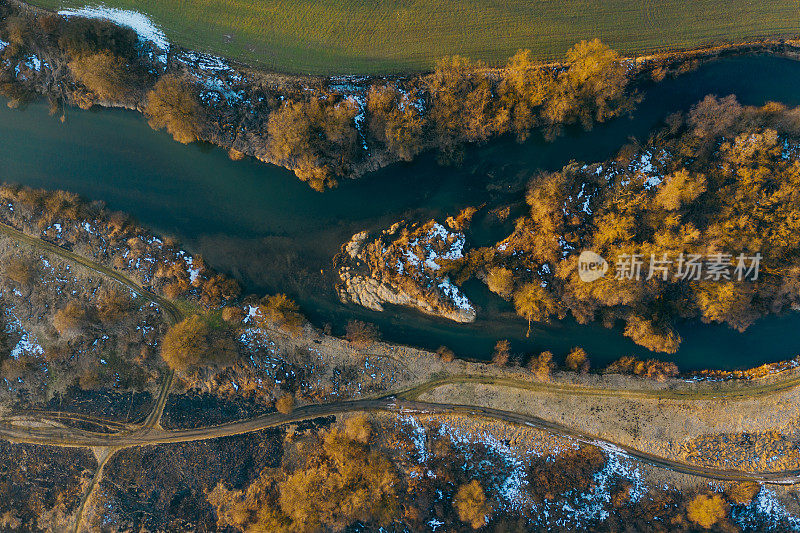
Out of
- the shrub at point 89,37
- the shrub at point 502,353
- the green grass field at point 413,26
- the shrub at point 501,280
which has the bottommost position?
the shrub at point 502,353

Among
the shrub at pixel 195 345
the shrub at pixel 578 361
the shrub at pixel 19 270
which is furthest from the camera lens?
the shrub at pixel 578 361

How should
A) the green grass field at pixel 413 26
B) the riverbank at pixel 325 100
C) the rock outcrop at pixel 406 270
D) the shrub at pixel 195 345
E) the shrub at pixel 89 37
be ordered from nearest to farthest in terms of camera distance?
the shrub at pixel 89 37 → the riverbank at pixel 325 100 → the green grass field at pixel 413 26 → the shrub at pixel 195 345 → the rock outcrop at pixel 406 270

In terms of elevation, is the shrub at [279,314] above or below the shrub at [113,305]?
above

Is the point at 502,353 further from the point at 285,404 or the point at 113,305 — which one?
the point at 113,305

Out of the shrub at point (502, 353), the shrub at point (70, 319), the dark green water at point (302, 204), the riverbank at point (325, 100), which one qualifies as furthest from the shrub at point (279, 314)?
the shrub at point (502, 353)

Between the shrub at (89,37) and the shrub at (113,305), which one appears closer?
the shrub at (89,37)

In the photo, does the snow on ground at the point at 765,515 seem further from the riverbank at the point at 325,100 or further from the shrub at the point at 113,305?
the shrub at the point at 113,305

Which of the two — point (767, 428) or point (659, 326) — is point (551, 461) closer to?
point (659, 326)

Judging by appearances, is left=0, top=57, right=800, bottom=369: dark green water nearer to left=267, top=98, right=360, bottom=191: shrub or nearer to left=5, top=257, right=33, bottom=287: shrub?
left=267, top=98, right=360, bottom=191: shrub
